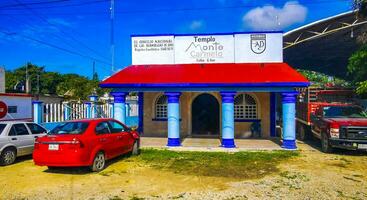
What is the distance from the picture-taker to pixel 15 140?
34.7ft

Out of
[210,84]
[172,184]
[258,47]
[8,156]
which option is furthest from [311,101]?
[8,156]

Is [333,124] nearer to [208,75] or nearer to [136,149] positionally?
[208,75]

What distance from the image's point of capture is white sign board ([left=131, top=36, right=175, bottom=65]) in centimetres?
1670

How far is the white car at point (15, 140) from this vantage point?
1021 cm

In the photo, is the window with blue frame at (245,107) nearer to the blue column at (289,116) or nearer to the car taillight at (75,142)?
the blue column at (289,116)

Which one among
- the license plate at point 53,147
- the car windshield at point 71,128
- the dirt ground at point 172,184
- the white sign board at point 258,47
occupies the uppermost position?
the white sign board at point 258,47

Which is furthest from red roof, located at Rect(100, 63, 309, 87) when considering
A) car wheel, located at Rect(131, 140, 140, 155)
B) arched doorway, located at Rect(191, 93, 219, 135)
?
car wheel, located at Rect(131, 140, 140, 155)

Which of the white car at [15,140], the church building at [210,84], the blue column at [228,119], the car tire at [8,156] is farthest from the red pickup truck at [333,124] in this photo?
the car tire at [8,156]

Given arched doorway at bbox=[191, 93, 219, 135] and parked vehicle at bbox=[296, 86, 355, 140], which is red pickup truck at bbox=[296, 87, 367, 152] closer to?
parked vehicle at bbox=[296, 86, 355, 140]

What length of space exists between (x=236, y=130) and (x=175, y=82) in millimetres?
5237

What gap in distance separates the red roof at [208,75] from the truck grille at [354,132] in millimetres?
2165

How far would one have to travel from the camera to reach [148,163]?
1076 cm

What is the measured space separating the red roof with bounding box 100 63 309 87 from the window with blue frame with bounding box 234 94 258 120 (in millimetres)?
2071

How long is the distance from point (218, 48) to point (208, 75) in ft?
7.68
